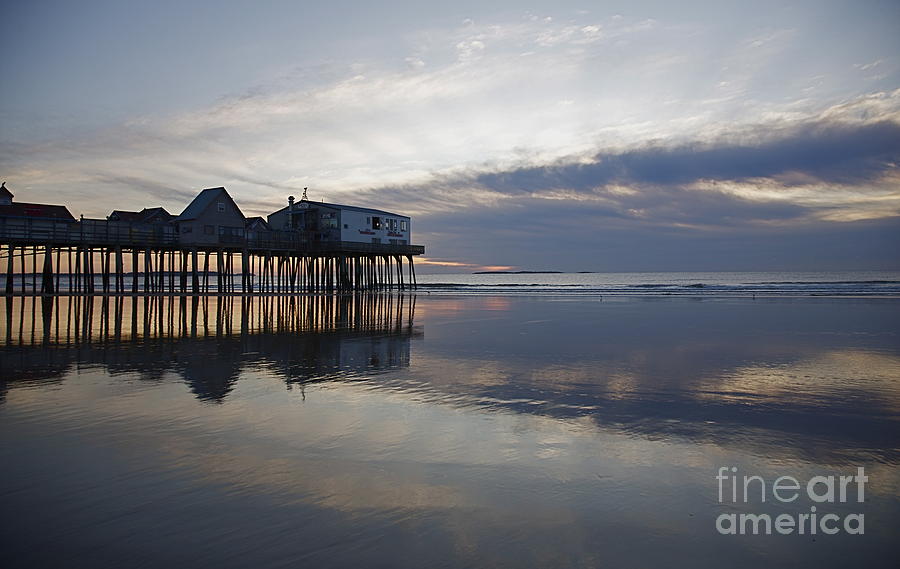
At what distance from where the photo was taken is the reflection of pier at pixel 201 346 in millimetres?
11547

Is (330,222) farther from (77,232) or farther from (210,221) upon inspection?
(77,232)

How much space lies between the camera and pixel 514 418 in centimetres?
805

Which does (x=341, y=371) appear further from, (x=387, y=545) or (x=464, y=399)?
(x=387, y=545)

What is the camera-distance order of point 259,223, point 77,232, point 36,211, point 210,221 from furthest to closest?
point 259,223
point 210,221
point 36,211
point 77,232

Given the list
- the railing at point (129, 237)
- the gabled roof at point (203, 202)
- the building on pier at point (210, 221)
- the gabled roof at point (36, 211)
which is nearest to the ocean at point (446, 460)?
the railing at point (129, 237)

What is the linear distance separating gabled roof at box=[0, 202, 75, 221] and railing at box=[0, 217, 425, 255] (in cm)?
104

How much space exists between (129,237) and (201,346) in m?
29.7

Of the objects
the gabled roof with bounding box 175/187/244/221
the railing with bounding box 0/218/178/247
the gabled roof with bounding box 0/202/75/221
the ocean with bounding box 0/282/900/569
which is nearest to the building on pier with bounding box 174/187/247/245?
the gabled roof with bounding box 175/187/244/221

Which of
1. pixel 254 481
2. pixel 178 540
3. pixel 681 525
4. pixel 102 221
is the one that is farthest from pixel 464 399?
pixel 102 221

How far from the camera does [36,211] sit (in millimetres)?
39594

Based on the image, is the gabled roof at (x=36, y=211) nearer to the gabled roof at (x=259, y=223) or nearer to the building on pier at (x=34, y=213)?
the building on pier at (x=34, y=213)

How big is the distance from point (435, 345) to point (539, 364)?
424 centimetres

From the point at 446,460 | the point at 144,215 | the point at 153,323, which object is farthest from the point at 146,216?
the point at 446,460

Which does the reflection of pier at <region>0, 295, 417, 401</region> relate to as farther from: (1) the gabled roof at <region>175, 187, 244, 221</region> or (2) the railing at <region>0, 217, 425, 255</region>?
(1) the gabled roof at <region>175, 187, 244, 221</region>
